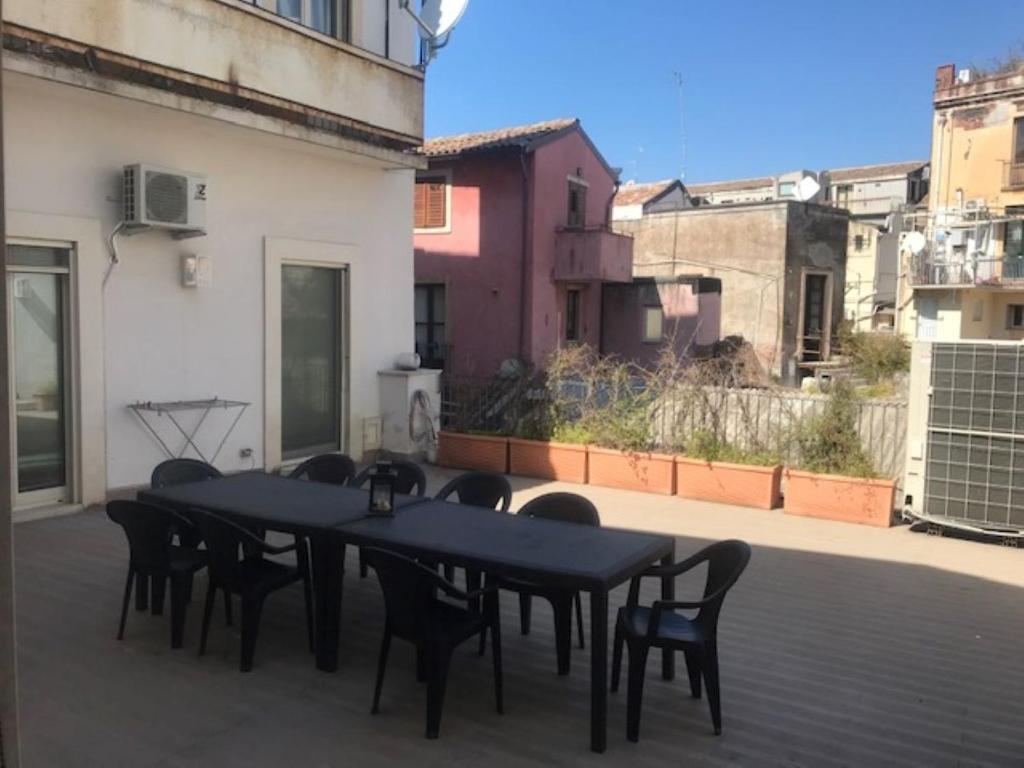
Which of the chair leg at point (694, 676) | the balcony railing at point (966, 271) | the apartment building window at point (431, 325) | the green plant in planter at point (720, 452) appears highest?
the balcony railing at point (966, 271)

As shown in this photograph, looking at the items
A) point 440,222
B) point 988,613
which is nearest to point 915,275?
point 440,222

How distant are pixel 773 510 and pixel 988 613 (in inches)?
124

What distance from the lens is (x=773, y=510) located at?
8906 mm

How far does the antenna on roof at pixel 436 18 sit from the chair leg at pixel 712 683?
870 centimetres

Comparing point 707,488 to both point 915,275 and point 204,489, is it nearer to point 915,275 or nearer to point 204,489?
point 204,489

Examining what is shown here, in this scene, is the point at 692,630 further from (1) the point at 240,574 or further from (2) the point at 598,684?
(1) the point at 240,574

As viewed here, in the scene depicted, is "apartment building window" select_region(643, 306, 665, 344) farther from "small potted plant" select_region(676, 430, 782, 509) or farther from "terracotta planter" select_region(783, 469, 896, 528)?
"terracotta planter" select_region(783, 469, 896, 528)

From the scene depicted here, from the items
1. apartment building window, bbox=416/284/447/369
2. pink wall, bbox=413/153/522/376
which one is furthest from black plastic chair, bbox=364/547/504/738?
apartment building window, bbox=416/284/447/369

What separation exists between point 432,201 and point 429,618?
15.2 metres

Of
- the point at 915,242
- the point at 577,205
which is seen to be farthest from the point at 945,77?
the point at 577,205

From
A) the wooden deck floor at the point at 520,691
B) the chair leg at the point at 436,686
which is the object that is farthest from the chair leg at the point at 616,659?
the chair leg at the point at 436,686

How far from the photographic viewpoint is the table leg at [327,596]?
4.38 metres

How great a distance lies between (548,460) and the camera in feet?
33.5

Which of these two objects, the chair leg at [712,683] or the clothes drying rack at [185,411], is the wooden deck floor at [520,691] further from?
the clothes drying rack at [185,411]
